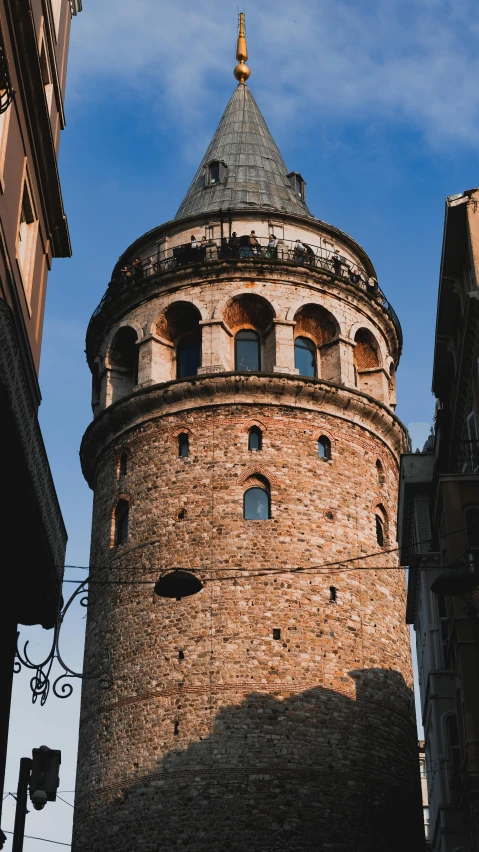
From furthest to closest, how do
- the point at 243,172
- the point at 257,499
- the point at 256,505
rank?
the point at 243,172
the point at 257,499
the point at 256,505

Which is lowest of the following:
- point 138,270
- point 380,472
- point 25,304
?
point 25,304

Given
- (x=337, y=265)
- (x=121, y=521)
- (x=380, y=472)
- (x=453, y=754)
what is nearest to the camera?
(x=453, y=754)

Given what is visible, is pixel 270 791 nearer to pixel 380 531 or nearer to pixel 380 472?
pixel 380 531

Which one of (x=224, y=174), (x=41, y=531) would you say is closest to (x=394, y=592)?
(x=224, y=174)

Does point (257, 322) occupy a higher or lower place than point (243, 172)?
lower

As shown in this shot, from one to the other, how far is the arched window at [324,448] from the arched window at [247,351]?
2.95 metres

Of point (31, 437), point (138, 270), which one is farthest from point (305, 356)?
point (31, 437)

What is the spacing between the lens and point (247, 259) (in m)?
33.9

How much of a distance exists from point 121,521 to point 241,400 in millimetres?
4612

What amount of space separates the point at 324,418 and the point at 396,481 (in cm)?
332

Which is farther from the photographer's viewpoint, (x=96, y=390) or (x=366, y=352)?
(x=96, y=390)

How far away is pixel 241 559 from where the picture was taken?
2931 cm

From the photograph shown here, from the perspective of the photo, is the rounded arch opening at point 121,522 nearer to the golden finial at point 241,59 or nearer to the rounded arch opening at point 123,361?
the rounded arch opening at point 123,361

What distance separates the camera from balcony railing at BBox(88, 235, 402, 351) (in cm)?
3441
